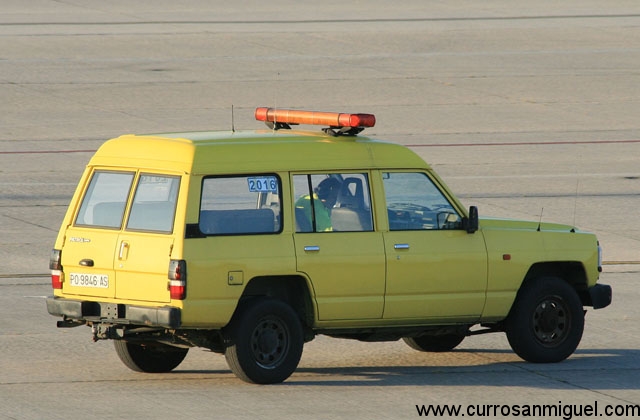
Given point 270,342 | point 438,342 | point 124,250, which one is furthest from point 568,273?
point 124,250

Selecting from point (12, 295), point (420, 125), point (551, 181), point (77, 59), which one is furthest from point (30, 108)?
point (12, 295)

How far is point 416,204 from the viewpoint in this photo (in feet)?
37.5

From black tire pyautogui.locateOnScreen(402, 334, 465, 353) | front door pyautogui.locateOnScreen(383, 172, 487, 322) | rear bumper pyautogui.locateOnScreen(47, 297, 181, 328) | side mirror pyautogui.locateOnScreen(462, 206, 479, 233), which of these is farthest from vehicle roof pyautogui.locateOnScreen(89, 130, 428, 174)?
black tire pyautogui.locateOnScreen(402, 334, 465, 353)

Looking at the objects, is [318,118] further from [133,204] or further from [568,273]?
[568,273]

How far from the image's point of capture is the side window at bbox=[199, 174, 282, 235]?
1055 centimetres

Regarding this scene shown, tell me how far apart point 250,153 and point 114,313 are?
5.22 ft

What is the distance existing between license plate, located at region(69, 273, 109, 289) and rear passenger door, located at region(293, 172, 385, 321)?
1.48 meters

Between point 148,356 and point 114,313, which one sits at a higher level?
point 114,313

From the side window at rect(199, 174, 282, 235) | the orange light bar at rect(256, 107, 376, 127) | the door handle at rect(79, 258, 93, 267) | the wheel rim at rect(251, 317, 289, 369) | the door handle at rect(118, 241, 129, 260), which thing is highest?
the orange light bar at rect(256, 107, 376, 127)

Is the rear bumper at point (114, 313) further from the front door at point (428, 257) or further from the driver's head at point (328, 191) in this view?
the front door at point (428, 257)

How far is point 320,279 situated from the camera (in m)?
10.9

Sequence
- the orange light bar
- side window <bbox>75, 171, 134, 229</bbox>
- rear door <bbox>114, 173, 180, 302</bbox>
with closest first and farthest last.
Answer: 1. rear door <bbox>114, 173, 180, 302</bbox>
2. side window <bbox>75, 171, 134, 229</bbox>
3. the orange light bar

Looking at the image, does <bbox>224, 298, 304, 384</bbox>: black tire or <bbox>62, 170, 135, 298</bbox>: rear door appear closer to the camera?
<bbox>224, 298, 304, 384</bbox>: black tire

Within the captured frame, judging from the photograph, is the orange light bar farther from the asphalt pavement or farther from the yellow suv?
the asphalt pavement
